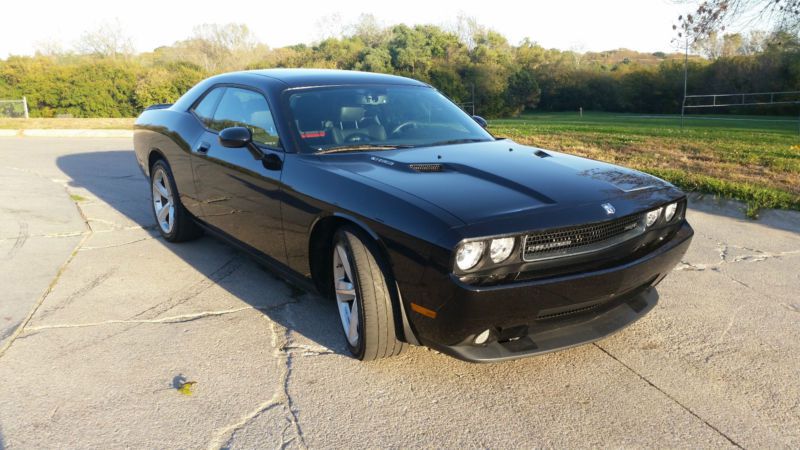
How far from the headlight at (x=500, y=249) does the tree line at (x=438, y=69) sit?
Result: 15173 mm

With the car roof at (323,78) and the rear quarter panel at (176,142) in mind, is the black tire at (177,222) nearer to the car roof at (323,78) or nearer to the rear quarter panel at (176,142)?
the rear quarter panel at (176,142)

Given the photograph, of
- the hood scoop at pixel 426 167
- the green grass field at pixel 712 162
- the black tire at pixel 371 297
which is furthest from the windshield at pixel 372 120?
the green grass field at pixel 712 162

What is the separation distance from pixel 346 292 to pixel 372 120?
132cm

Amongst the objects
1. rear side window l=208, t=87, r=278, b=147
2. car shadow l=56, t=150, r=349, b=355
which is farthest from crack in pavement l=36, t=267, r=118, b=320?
rear side window l=208, t=87, r=278, b=147

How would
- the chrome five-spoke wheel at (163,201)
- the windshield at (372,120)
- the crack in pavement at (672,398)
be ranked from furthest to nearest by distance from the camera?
the chrome five-spoke wheel at (163,201) < the windshield at (372,120) < the crack in pavement at (672,398)

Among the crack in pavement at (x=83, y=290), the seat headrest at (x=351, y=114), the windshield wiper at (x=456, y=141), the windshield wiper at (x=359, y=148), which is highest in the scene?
the seat headrest at (x=351, y=114)

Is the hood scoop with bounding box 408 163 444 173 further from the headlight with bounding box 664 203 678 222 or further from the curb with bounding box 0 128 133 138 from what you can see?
the curb with bounding box 0 128 133 138

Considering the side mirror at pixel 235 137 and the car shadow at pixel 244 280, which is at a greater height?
the side mirror at pixel 235 137

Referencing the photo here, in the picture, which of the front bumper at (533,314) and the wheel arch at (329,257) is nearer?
the front bumper at (533,314)

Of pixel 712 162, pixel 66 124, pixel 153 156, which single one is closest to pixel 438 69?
pixel 66 124

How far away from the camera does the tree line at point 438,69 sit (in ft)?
91.7

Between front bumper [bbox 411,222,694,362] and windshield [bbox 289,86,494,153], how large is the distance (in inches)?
56.2

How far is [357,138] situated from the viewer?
3.79 metres

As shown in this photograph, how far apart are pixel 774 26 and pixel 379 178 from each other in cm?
1470
